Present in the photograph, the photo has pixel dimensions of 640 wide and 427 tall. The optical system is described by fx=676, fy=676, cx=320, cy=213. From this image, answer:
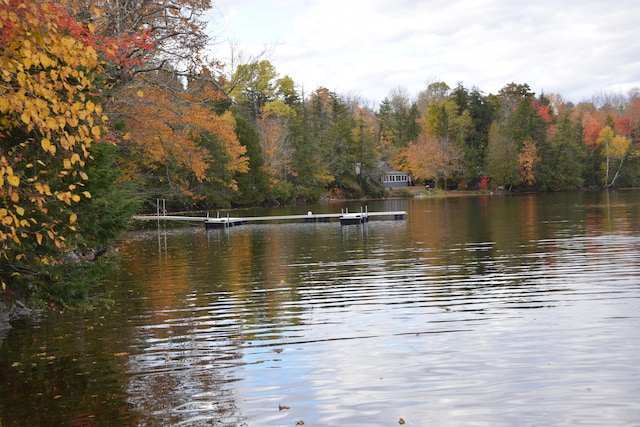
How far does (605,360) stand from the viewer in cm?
917

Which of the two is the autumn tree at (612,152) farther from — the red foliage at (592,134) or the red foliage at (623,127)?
the red foliage at (623,127)

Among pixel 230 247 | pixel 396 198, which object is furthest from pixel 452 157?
pixel 230 247

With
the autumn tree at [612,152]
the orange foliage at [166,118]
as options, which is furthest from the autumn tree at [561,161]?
the orange foliage at [166,118]

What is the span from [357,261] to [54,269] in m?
13.0

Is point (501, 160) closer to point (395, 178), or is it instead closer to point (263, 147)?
point (395, 178)

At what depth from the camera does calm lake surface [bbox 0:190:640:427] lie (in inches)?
301

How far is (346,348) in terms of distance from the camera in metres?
10.4

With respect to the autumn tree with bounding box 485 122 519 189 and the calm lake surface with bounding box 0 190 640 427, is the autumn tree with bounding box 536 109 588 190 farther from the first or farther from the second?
the calm lake surface with bounding box 0 190 640 427

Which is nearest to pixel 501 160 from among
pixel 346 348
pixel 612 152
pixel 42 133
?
pixel 612 152

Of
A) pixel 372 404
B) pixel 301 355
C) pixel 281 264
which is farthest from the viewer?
pixel 281 264

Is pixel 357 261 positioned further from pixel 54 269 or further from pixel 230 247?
pixel 54 269

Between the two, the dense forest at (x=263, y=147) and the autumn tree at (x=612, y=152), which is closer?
the dense forest at (x=263, y=147)

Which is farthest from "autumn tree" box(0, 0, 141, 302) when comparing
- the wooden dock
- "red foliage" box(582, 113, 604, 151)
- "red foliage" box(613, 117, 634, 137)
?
"red foliage" box(613, 117, 634, 137)

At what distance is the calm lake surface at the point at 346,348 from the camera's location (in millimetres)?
7648
